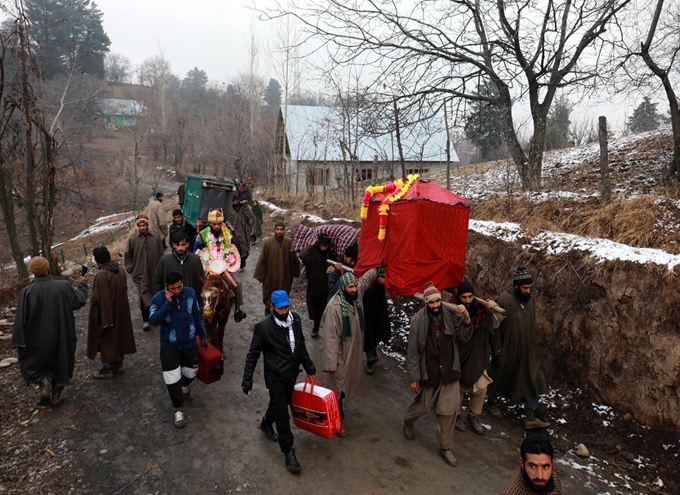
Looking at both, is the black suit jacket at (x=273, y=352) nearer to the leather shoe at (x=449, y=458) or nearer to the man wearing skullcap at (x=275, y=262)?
the leather shoe at (x=449, y=458)

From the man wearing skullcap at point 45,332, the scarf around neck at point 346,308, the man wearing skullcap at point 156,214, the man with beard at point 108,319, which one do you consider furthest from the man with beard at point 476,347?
the man wearing skullcap at point 156,214

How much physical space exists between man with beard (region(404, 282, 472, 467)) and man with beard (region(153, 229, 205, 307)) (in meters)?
2.88

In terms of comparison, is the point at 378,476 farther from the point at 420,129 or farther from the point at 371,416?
the point at 420,129

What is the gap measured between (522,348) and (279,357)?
8.73ft

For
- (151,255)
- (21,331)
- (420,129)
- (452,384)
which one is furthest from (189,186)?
(452,384)

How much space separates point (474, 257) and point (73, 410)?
581cm

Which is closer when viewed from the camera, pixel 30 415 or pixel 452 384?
pixel 452 384

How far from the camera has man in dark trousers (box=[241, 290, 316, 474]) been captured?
12.8ft

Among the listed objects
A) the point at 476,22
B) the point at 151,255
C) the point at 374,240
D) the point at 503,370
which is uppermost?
the point at 476,22

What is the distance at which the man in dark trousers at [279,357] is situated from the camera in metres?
3.90

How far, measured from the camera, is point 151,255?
270 inches

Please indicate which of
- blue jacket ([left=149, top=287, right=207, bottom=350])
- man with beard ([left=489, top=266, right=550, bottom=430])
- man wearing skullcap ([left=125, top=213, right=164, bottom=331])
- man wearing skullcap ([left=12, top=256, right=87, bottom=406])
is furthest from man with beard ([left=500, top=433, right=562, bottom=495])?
man wearing skullcap ([left=125, top=213, right=164, bottom=331])

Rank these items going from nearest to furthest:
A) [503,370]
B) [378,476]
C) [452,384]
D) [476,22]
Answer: [378,476], [452,384], [503,370], [476,22]

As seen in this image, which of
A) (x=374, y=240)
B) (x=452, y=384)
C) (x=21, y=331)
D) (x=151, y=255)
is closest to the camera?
(x=452, y=384)
